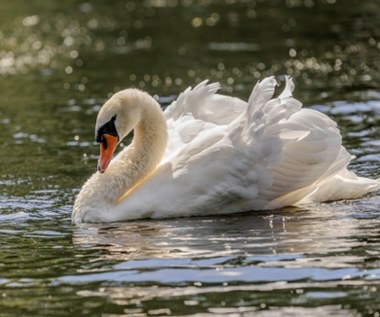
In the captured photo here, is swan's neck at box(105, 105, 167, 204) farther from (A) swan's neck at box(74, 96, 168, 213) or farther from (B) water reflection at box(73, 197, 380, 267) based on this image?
(B) water reflection at box(73, 197, 380, 267)

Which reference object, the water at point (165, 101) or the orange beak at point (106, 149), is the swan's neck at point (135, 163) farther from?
the water at point (165, 101)

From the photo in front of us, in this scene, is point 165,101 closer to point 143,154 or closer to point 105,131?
point 143,154

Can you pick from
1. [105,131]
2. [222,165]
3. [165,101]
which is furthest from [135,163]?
[165,101]

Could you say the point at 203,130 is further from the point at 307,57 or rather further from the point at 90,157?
the point at 307,57

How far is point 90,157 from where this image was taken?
17906 mm

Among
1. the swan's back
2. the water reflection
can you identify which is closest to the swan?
the swan's back

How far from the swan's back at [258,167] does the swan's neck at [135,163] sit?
0.24m

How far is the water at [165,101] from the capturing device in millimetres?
10453

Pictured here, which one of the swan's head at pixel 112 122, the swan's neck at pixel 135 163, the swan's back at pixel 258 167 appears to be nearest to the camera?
the swan's back at pixel 258 167

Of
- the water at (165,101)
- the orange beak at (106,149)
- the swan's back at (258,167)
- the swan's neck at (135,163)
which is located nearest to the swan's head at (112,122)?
the orange beak at (106,149)

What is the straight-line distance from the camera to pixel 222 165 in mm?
13734

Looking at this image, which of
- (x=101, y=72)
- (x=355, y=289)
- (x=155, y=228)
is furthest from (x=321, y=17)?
(x=355, y=289)

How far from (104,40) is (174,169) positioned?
16.9 meters

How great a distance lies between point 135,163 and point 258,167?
1.50 meters
